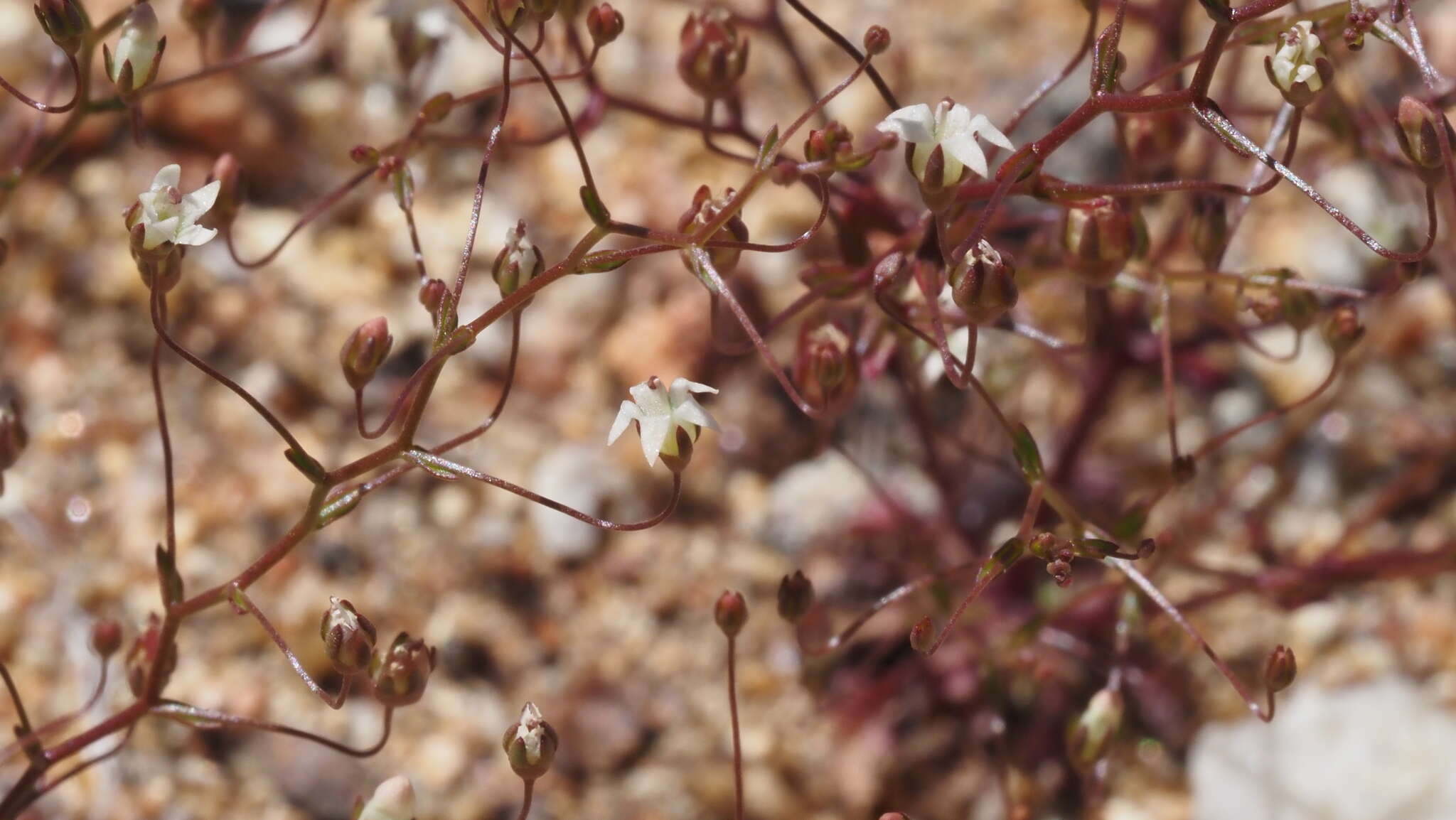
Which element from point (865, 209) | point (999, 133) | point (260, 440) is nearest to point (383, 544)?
point (260, 440)

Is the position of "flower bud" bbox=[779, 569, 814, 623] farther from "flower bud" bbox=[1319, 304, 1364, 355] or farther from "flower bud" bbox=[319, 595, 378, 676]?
"flower bud" bbox=[1319, 304, 1364, 355]

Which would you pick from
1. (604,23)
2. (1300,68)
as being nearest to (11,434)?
(604,23)

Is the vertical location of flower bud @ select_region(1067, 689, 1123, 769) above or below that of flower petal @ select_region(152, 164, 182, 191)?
below

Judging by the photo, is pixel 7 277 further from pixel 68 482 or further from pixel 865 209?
pixel 865 209

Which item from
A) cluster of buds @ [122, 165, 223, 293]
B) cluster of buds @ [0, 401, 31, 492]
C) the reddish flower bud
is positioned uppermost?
cluster of buds @ [122, 165, 223, 293]

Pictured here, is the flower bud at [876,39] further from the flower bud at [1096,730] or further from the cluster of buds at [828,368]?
the flower bud at [1096,730]

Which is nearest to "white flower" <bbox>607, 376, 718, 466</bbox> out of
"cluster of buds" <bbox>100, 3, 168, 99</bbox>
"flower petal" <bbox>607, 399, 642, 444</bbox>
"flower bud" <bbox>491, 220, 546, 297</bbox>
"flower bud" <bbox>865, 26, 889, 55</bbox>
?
"flower petal" <bbox>607, 399, 642, 444</bbox>

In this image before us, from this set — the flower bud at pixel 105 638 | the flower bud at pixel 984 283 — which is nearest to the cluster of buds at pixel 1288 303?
the flower bud at pixel 984 283
